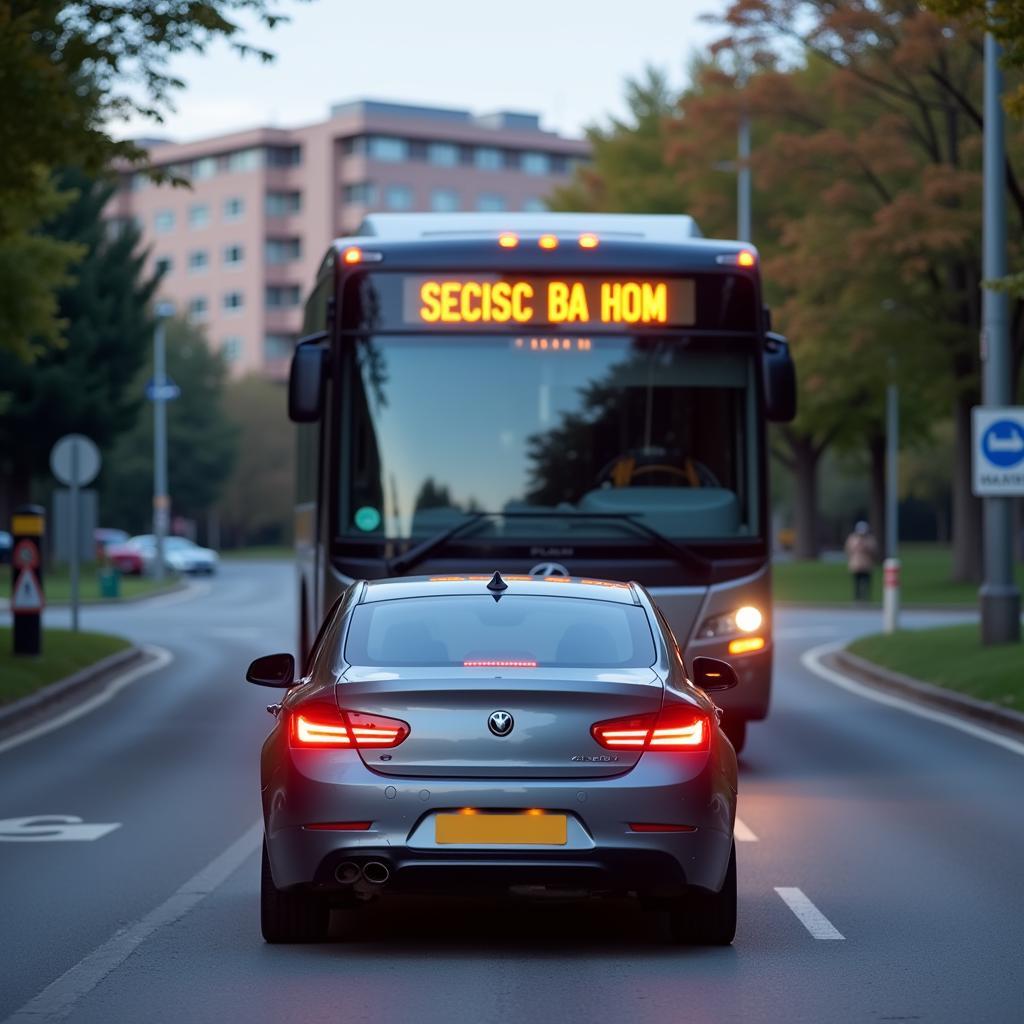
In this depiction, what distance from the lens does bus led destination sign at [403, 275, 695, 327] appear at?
1430 centimetres

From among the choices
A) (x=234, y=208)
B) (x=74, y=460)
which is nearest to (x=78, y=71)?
(x=74, y=460)

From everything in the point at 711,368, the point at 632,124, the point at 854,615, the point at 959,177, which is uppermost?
the point at 632,124

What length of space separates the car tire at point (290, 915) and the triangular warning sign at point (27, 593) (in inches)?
633

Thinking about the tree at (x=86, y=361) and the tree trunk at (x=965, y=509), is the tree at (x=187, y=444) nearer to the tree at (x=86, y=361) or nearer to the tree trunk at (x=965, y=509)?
the tree at (x=86, y=361)

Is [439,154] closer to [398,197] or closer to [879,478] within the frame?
[398,197]

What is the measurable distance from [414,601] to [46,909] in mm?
2112

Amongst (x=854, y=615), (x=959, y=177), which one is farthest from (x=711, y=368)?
(x=854, y=615)

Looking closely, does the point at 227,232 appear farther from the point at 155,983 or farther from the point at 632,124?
the point at 155,983

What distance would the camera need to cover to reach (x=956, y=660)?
80.1ft

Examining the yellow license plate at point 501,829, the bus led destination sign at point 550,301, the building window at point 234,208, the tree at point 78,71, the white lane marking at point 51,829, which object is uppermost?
the building window at point 234,208

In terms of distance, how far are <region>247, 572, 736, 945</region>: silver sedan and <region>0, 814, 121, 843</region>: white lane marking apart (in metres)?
3.91

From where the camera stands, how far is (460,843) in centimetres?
802

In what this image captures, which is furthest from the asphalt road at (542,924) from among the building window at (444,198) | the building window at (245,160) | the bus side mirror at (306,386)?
the building window at (444,198)

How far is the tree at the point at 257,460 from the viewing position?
10925 centimetres
